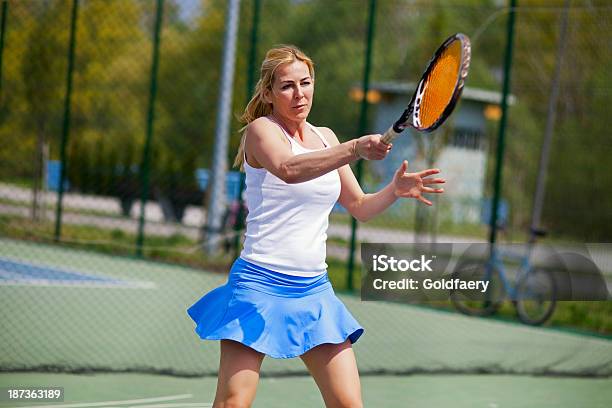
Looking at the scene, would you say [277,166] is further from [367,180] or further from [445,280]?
[367,180]

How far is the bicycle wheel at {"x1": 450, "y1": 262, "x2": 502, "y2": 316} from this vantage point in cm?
898

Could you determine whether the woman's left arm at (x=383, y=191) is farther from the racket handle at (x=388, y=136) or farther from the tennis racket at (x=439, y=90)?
the racket handle at (x=388, y=136)

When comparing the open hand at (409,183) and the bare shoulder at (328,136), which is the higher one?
the bare shoulder at (328,136)

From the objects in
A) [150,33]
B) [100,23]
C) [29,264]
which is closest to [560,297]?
[29,264]

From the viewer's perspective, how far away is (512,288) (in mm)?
9109

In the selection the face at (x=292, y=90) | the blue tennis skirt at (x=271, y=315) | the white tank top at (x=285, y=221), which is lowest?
the blue tennis skirt at (x=271, y=315)

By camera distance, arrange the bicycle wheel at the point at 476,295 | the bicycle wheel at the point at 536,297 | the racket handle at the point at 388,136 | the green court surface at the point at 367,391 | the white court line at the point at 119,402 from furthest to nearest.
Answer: the bicycle wheel at the point at 476,295 < the bicycle wheel at the point at 536,297 < the green court surface at the point at 367,391 < the white court line at the point at 119,402 < the racket handle at the point at 388,136

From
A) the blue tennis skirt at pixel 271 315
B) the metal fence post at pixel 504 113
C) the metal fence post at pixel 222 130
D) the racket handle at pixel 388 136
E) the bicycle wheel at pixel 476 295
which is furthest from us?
the metal fence post at pixel 222 130

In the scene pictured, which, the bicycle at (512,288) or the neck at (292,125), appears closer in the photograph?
the neck at (292,125)

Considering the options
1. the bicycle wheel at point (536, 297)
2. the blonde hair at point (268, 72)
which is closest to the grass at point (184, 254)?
the bicycle wheel at point (536, 297)

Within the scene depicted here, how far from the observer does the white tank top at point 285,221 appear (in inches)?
133

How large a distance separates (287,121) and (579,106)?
12.8m

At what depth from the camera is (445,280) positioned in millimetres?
8211

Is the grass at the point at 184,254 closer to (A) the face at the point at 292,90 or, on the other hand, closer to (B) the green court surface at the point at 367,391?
(B) the green court surface at the point at 367,391
